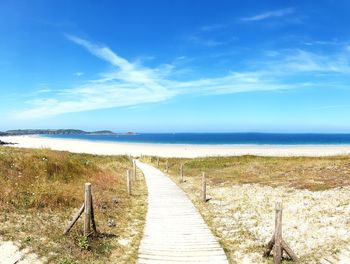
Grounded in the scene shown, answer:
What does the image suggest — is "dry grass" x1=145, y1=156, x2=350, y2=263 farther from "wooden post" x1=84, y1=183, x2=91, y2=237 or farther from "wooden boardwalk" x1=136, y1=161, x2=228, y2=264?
"wooden post" x1=84, y1=183, x2=91, y2=237

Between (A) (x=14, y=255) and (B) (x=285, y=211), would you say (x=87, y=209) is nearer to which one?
(A) (x=14, y=255)

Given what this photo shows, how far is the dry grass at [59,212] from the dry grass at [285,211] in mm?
3535

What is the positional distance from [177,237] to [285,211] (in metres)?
6.41

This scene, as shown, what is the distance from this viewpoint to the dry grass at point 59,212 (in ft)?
36.2

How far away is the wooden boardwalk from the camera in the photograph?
11133mm

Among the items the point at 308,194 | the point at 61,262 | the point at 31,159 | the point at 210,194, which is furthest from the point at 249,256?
the point at 31,159

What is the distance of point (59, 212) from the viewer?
14.5 m

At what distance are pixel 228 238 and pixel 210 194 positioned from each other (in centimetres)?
1064

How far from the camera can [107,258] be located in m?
11.2

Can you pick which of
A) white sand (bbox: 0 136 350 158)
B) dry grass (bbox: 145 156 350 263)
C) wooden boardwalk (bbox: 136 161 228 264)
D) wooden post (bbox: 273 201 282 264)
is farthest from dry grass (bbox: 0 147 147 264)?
white sand (bbox: 0 136 350 158)

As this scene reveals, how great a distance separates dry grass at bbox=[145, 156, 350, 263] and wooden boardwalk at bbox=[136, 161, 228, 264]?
576 mm

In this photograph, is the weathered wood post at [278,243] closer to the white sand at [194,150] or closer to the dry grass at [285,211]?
the dry grass at [285,211]

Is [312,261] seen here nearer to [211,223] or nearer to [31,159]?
[211,223]

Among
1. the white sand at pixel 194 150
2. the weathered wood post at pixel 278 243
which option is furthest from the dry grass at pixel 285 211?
the white sand at pixel 194 150
